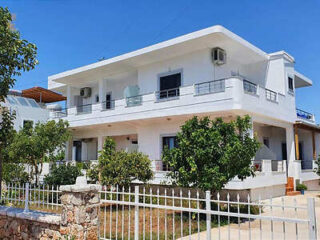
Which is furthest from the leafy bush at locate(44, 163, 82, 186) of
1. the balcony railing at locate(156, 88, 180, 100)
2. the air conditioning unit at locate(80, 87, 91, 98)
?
the air conditioning unit at locate(80, 87, 91, 98)

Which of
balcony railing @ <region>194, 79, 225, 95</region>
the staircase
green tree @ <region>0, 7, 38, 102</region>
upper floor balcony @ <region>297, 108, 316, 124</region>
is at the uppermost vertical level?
balcony railing @ <region>194, 79, 225, 95</region>

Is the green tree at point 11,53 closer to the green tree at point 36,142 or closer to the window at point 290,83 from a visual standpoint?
the green tree at point 36,142

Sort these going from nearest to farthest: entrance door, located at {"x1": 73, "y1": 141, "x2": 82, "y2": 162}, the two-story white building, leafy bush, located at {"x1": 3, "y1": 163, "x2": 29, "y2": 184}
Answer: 1. the two-story white building
2. leafy bush, located at {"x1": 3, "y1": 163, "x2": 29, "y2": 184}
3. entrance door, located at {"x1": 73, "y1": 141, "x2": 82, "y2": 162}

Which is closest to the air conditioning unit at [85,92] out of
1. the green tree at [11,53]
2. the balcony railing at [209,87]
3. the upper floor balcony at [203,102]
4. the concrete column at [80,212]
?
the upper floor balcony at [203,102]

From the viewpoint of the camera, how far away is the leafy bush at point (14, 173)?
600 inches

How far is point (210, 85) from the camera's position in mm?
14742

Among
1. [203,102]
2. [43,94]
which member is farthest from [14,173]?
[43,94]

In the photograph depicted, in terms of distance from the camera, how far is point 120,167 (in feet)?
37.5

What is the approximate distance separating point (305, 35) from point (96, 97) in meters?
14.1

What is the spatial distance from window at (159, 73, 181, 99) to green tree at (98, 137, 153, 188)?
5.20 m

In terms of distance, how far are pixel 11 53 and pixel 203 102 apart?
959cm

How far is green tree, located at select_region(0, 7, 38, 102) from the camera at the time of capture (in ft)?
18.1

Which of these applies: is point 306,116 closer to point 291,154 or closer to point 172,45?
point 291,154

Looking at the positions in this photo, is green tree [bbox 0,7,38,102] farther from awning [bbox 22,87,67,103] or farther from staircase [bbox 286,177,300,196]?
awning [bbox 22,87,67,103]
